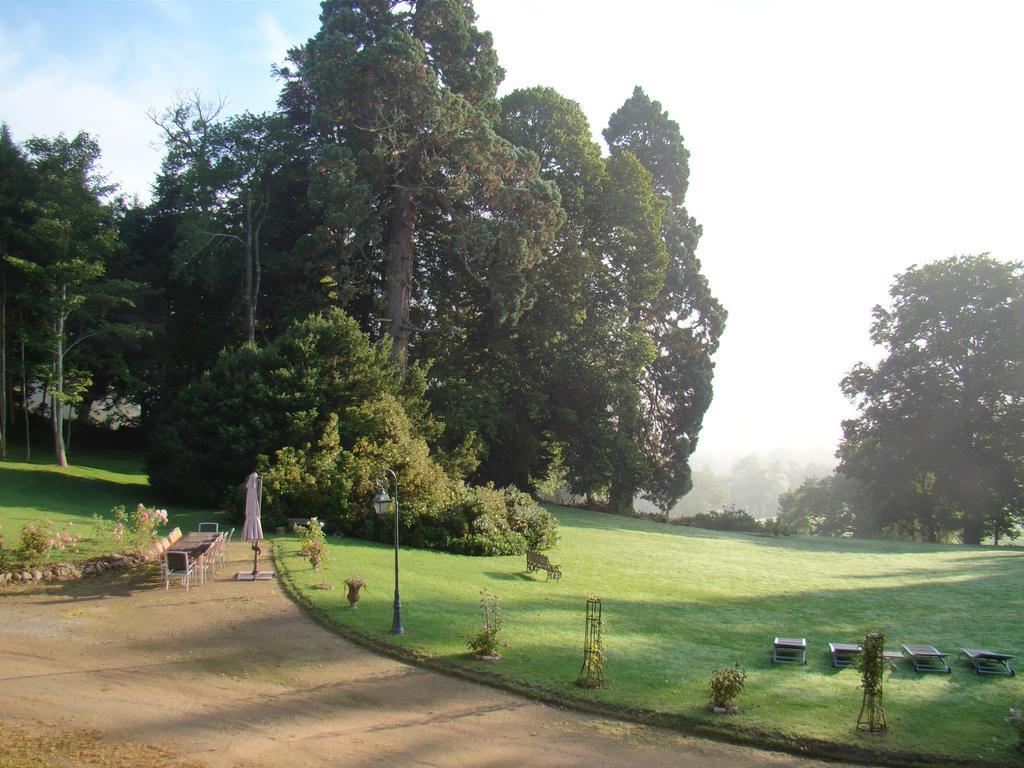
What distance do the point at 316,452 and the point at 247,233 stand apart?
1535cm

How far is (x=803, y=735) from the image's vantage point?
34.4 feet

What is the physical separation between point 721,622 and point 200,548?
38.3ft

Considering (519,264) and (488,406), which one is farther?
(488,406)

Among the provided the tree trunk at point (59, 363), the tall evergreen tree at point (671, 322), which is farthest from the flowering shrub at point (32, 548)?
the tall evergreen tree at point (671, 322)

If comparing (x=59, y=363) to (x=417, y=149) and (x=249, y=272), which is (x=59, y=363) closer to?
(x=249, y=272)

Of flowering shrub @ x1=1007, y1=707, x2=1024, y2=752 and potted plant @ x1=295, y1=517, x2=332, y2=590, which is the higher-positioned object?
potted plant @ x1=295, y1=517, x2=332, y2=590

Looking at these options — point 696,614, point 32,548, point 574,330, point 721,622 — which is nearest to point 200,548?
point 32,548

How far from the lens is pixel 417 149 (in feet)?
111

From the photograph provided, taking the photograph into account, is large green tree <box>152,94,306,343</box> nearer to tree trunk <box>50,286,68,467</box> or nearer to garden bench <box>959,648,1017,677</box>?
tree trunk <box>50,286,68,467</box>

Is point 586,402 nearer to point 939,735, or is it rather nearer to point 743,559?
point 743,559

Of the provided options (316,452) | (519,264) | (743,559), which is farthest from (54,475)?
(743,559)

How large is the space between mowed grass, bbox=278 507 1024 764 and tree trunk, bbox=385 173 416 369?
12.8m

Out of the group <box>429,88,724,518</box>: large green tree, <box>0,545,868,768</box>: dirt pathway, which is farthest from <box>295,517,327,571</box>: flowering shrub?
<box>429,88,724,518</box>: large green tree

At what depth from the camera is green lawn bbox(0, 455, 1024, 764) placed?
1133 centimetres
